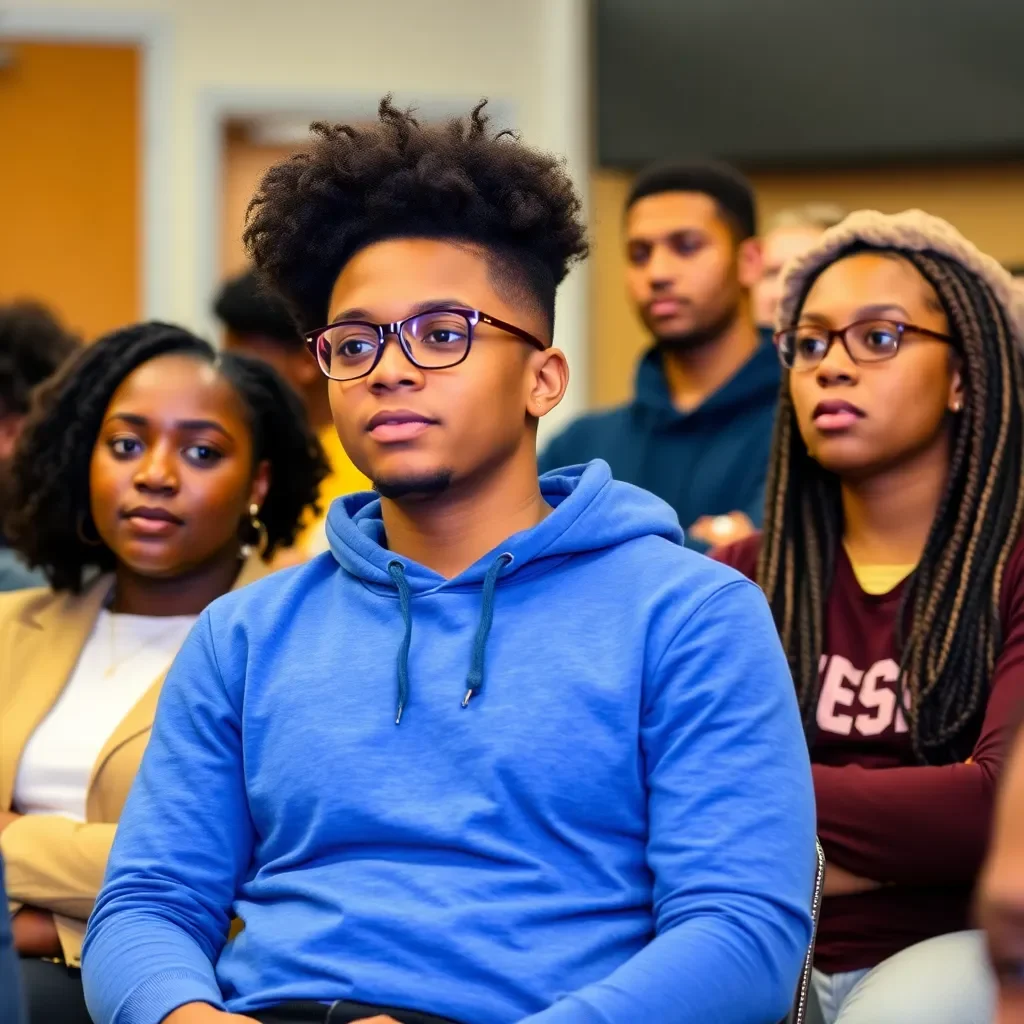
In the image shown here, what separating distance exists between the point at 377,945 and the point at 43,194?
481 cm

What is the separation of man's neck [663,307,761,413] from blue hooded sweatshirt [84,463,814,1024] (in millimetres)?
1903

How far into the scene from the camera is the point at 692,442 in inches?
133

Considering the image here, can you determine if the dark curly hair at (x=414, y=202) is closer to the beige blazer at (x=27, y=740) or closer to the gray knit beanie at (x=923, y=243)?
the gray knit beanie at (x=923, y=243)

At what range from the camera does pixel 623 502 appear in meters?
1.66

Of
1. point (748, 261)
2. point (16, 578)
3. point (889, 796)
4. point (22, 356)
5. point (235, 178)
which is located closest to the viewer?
point (889, 796)

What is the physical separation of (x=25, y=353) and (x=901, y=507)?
1940mm

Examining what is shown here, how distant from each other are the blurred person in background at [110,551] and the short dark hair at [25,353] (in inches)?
32.3

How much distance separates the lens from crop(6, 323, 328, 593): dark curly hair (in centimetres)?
242


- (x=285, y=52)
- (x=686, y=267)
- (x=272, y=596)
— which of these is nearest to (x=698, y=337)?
(x=686, y=267)

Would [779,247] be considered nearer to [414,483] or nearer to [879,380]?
[879,380]

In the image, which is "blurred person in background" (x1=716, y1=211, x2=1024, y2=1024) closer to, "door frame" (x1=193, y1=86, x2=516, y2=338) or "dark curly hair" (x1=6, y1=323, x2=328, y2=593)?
"dark curly hair" (x1=6, y1=323, x2=328, y2=593)

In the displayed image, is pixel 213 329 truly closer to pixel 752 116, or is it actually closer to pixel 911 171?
pixel 752 116

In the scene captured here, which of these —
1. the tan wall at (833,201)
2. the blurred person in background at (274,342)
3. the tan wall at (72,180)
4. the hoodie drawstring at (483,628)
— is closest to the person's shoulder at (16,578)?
the blurred person in background at (274,342)

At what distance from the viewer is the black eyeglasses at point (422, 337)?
1602 mm
